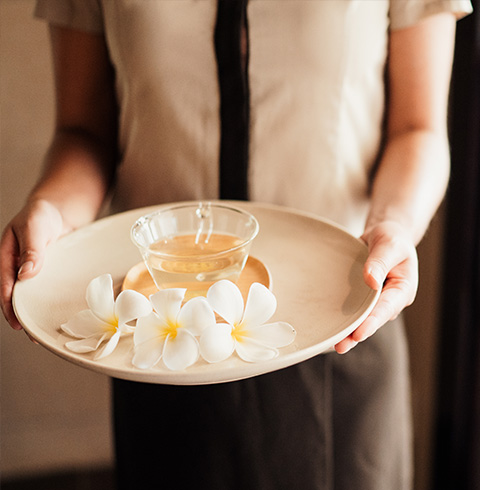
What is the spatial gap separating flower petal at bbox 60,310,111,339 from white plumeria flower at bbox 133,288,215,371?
0.11 feet

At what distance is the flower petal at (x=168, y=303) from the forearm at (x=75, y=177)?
0.77 feet

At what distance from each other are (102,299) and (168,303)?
63 millimetres

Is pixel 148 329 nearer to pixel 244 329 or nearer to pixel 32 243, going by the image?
pixel 244 329

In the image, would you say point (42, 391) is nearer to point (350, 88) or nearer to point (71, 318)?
point (71, 318)

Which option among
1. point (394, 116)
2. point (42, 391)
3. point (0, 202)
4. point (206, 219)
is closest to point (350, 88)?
point (394, 116)

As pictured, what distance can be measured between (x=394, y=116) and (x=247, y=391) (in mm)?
400

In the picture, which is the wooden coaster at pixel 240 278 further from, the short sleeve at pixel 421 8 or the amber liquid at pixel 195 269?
the short sleeve at pixel 421 8

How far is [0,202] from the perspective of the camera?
3.82 feet

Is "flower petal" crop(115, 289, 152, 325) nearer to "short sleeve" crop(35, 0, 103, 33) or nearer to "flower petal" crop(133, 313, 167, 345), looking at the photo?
"flower petal" crop(133, 313, 167, 345)

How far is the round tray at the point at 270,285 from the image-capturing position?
45 cm

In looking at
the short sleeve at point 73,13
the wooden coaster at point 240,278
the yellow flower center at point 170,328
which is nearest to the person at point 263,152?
the short sleeve at point 73,13

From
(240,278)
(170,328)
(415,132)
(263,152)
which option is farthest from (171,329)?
(415,132)

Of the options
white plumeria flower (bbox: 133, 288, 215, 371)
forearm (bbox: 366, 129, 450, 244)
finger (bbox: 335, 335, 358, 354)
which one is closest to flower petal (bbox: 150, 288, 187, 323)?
white plumeria flower (bbox: 133, 288, 215, 371)

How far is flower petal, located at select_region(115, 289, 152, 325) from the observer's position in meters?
0.49
